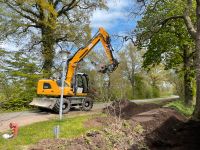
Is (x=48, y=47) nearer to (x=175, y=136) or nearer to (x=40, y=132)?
(x=175, y=136)

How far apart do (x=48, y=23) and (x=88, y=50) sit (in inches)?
343

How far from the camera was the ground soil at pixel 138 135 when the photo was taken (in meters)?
11.5

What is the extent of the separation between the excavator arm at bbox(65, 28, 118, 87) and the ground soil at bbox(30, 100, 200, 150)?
242 cm

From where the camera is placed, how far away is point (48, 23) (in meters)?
27.9

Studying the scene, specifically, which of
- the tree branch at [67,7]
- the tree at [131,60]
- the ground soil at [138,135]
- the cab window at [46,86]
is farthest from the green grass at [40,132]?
the tree at [131,60]

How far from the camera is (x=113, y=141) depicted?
12.7m

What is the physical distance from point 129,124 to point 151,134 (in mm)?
1078

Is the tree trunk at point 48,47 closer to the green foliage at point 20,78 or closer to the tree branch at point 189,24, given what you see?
the green foliage at point 20,78

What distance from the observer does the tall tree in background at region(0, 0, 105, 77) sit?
90.1ft

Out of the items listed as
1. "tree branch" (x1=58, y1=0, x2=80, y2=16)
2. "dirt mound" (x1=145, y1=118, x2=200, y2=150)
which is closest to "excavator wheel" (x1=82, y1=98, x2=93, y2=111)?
"dirt mound" (x1=145, y1=118, x2=200, y2=150)

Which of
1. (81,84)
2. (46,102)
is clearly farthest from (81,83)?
(46,102)

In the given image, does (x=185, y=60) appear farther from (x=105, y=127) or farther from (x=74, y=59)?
(x=105, y=127)

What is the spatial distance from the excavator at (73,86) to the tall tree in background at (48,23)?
232 inches

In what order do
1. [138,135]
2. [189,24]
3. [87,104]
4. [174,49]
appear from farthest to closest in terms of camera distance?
[174,49] → [87,104] → [189,24] → [138,135]
